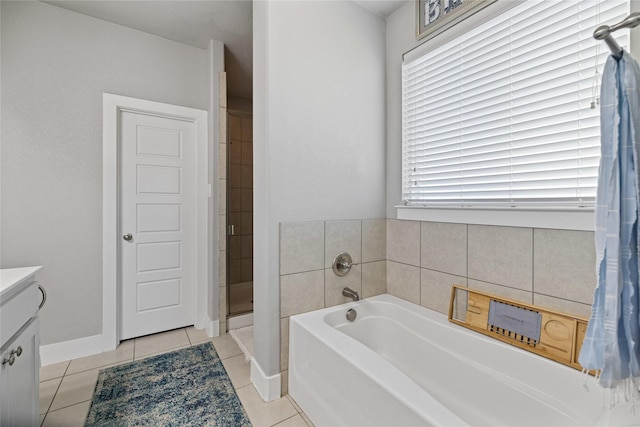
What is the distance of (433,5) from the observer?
180 cm

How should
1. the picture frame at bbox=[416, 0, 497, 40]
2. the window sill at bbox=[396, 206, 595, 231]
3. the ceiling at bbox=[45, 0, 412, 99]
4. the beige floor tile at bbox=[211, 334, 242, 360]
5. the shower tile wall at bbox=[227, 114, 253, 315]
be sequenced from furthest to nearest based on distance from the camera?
1. the shower tile wall at bbox=[227, 114, 253, 315]
2. the beige floor tile at bbox=[211, 334, 242, 360]
3. the ceiling at bbox=[45, 0, 412, 99]
4. the picture frame at bbox=[416, 0, 497, 40]
5. the window sill at bbox=[396, 206, 595, 231]

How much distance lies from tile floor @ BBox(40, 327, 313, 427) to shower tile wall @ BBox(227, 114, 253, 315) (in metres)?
1.17

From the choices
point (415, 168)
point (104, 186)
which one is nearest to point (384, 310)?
point (415, 168)

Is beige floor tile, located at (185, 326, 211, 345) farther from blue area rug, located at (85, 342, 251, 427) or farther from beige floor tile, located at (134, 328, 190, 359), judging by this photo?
blue area rug, located at (85, 342, 251, 427)

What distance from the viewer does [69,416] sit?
5.07ft

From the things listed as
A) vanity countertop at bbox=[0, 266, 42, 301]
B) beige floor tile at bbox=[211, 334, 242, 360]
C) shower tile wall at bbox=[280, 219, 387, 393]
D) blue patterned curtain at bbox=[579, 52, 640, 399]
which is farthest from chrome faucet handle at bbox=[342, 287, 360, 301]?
vanity countertop at bbox=[0, 266, 42, 301]

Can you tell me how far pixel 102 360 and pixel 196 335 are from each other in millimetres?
677

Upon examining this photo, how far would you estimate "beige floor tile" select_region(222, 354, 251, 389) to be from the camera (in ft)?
6.09

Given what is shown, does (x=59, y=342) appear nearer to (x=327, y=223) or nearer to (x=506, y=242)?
(x=327, y=223)

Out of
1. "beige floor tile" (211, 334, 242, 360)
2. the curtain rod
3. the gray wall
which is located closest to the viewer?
the curtain rod

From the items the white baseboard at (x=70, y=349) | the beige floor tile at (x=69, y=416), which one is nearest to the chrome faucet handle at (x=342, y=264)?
the beige floor tile at (x=69, y=416)

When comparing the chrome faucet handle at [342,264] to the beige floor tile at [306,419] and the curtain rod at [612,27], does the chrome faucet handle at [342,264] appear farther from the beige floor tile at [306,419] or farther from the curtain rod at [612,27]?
the curtain rod at [612,27]

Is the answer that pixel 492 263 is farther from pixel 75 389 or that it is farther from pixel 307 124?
pixel 75 389

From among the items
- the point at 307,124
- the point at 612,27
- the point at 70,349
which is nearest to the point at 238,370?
the point at 70,349
